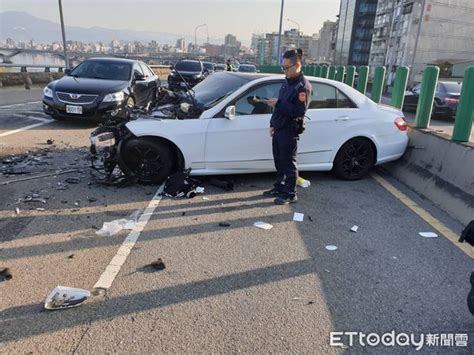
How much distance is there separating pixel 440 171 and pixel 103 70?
8.60m

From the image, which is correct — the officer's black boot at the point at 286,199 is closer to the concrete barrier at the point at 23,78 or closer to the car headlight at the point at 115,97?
the car headlight at the point at 115,97

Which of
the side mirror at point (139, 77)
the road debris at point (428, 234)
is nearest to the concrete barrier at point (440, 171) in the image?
the road debris at point (428, 234)

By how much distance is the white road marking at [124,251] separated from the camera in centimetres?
328

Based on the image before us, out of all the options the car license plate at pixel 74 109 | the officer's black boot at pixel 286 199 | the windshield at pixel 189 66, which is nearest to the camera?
the officer's black boot at pixel 286 199

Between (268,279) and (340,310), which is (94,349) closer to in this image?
(268,279)

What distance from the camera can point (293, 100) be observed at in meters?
4.84

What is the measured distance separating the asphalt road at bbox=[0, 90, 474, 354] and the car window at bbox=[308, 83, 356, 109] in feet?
4.40

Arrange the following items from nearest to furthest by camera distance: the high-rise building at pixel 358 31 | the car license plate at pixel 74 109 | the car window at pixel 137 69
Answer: the car license plate at pixel 74 109 < the car window at pixel 137 69 < the high-rise building at pixel 358 31

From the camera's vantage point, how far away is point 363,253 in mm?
3945

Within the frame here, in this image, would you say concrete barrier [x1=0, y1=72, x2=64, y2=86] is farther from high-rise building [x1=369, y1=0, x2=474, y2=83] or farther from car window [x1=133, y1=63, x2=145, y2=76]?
high-rise building [x1=369, y1=0, x2=474, y2=83]

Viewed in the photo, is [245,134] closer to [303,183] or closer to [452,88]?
[303,183]

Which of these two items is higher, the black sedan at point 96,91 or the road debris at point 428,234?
the black sedan at point 96,91

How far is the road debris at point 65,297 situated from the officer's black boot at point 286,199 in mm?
2745

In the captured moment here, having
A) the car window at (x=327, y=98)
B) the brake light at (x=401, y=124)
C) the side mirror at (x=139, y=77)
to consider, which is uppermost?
the car window at (x=327, y=98)
